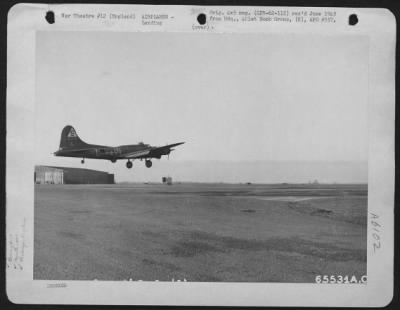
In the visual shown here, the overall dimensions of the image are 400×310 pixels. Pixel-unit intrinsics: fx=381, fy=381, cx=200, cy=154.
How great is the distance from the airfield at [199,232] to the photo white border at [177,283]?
26mm

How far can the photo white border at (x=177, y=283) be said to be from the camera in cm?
92

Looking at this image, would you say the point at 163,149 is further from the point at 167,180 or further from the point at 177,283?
the point at 177,283

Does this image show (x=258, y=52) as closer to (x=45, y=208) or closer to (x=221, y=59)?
(x=221, y=59)

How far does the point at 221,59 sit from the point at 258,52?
3.6 inches

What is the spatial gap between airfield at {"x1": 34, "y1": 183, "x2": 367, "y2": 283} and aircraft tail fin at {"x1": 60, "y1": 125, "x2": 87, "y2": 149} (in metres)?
0.10

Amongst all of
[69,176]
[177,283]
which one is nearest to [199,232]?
[177,283]

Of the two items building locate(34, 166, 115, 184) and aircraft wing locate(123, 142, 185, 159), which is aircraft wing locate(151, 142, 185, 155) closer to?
aircraft wing locate(123, 142, 185, 159)

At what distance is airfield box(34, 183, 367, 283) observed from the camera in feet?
2.99

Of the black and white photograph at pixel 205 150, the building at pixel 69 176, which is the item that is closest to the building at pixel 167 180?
the black and white photograph at pixel 205 150

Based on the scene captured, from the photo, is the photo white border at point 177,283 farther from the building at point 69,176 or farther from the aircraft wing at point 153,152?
the aircraft wing at point 153,152

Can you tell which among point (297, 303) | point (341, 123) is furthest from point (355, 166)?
point (297, 303)

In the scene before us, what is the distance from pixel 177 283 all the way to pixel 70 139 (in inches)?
17.0

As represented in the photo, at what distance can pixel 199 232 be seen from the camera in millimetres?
914

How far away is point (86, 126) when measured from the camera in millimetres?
922
